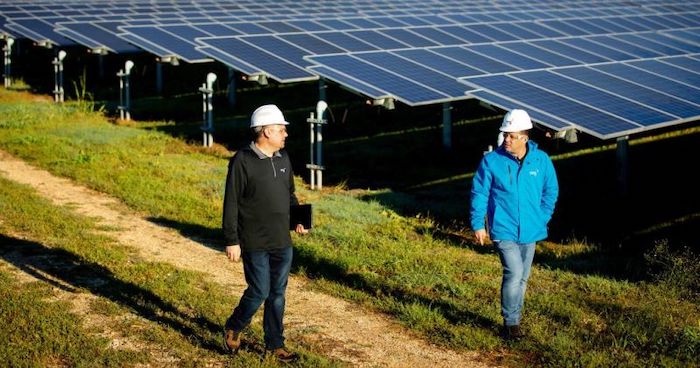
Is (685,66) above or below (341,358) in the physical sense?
above

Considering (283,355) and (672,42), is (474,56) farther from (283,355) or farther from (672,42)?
(283,355)

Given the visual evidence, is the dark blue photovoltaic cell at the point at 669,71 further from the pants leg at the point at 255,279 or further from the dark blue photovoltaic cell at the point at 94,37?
the dark blue photovoltaic cell at the point at 94,37

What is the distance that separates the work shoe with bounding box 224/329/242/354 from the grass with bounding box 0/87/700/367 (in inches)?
15.0

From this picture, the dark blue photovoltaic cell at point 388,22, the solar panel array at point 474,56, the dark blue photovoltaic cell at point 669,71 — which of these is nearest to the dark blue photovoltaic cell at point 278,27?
the solar panel array at point 474,56

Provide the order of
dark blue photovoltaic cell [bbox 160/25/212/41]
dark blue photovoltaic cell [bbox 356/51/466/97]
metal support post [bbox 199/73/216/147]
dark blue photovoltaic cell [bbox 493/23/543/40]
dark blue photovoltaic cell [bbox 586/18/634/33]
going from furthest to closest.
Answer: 1. dark blue photovoltaic cell [bbox 586/18/634/33]
2. dark blue photovoltaic cell [bbox 493/23/543/40]
3. dark blue photovoltaic cell [bbox 160/25/212/41]
4. metal support post [bbox 199/73/216/147]
5. dark blue photovoltaic cell [bbox 356/51/466/97]

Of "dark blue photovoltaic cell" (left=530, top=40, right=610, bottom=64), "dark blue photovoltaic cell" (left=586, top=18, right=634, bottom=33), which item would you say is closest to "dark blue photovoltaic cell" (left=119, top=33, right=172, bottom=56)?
"dark blue photovoltaic cell" (left=530, top=40, right=610, bottom=64)

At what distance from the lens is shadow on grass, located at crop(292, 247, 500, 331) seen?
Result: 30.6ft

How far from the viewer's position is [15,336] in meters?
8.55

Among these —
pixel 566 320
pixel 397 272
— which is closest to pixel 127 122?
pixel 397 272

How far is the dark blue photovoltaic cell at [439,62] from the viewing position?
17.9m

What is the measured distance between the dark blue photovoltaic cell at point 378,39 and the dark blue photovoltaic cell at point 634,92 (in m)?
7.69

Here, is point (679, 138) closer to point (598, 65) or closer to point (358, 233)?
point (598, 65)

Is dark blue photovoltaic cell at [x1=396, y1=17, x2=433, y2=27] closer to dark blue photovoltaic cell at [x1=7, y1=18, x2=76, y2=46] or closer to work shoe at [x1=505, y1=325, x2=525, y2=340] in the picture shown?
dark blue photovoltaic cell at [x1=7, y1=18, x2=76, y2=46]

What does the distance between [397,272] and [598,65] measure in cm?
745
